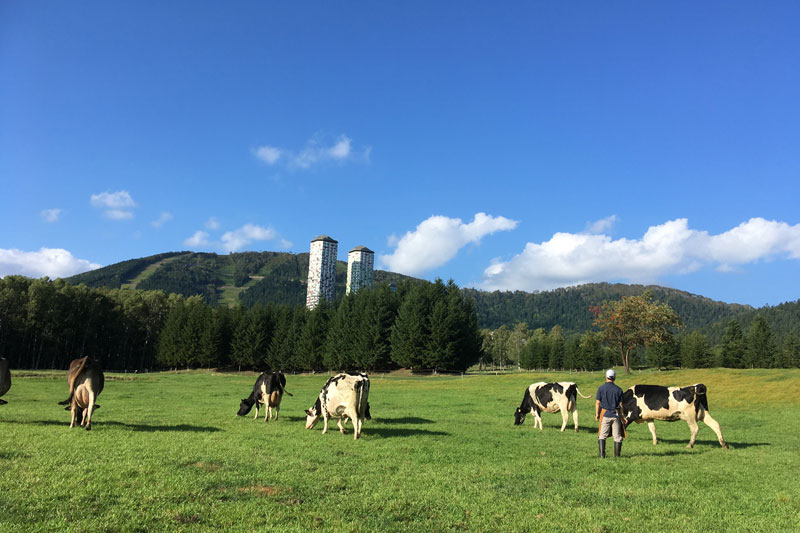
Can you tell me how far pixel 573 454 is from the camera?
13828 millimetres

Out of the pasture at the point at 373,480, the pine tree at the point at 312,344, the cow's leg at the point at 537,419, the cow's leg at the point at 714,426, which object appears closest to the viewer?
the pasture at the point at 373,480

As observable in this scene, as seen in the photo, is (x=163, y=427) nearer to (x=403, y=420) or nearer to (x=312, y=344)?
(x=403, y=420)

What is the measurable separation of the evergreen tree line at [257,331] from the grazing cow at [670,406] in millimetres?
65805

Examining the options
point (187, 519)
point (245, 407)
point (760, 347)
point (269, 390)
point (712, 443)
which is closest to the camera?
point (187, 519)

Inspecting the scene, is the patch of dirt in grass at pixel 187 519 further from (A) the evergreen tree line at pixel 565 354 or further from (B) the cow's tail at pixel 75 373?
(A) the evergreen tree line at pixel 565 354

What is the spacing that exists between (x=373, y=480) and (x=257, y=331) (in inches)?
3882

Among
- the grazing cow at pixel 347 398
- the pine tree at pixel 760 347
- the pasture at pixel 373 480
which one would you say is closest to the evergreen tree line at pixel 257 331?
the grazing cow at pixel 347 398

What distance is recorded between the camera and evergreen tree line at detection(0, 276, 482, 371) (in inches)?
3371

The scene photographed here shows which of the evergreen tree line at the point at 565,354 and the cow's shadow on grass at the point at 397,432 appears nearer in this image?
the cow's shadow on grass at the point at 397,432

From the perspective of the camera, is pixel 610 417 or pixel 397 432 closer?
pixel 610 417

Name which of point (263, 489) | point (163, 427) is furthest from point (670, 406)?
point (163, 427)

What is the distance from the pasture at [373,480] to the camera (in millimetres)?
7250

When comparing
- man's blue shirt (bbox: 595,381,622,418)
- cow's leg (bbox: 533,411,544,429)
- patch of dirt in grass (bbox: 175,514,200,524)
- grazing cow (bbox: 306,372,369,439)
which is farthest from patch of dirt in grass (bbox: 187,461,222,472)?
cow's leg (bbox: 533,411,544,429)

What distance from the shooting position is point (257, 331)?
10312 centimetres
